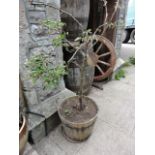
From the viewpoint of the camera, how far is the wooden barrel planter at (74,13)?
5.70 feet

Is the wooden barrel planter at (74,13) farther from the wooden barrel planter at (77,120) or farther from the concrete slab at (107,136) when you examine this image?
the concrete slab at (107,136)

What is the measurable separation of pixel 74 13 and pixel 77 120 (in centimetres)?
136

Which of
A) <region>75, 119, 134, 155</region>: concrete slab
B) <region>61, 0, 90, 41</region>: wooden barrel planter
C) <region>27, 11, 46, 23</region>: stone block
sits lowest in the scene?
<region>75, 119, 134, 155</region>: concrete slab

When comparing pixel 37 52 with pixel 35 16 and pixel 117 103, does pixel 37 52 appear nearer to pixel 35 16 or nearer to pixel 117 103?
pixel 35 16

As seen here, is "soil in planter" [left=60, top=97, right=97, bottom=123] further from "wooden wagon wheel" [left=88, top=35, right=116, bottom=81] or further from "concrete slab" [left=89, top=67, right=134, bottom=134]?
"wooden wagon wheel" [left=88, top=35, right=116, bottom=81]

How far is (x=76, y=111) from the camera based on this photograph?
58.4 inches

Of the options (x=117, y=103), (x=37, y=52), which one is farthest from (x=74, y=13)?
(x=117, y=103)

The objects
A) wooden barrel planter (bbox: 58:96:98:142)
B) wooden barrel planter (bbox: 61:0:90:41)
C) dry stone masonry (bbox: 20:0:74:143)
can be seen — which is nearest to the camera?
dry stone masonry (bbox: 20:0:74:143)

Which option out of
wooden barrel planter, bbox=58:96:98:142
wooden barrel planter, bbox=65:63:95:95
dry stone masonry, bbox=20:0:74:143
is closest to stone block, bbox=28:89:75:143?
dry stone masonry, bbox=20:0:74:143

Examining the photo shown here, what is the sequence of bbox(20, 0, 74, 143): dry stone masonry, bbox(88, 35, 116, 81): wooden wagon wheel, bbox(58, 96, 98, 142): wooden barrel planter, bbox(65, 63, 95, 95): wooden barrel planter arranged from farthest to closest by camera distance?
1. bbox(88, 35, 116, 81): wooden wagon wheel
2. bbox(65, 63, 95, 95): wooden barrel planter
3. bbox(58, 96, 98, 142): wooden barrel planter
4. bbox(20, 0, 74, 143): dry stone masonry

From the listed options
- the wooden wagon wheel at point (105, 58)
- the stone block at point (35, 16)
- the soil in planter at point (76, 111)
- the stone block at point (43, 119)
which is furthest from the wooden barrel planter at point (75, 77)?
the stone block at point (35, 16)

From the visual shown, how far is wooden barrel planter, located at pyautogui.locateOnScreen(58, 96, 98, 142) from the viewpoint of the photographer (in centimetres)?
134

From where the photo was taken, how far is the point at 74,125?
1.32 meters
